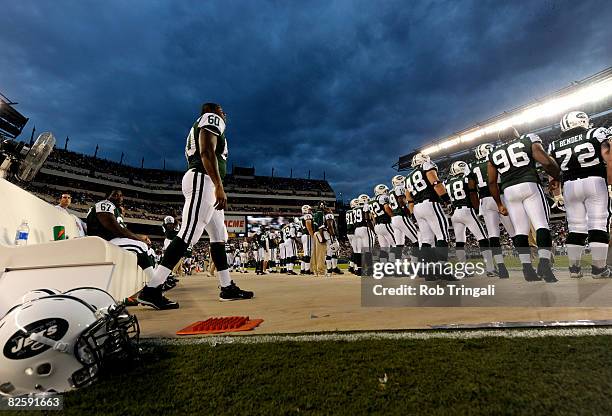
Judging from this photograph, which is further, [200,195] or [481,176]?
[481,176]

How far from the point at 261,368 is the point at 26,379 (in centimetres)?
110

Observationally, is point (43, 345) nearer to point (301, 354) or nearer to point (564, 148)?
point (301, 354)

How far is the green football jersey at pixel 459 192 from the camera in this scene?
22.3 ft

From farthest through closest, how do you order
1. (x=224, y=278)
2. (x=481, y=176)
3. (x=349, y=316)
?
1. (x=481, y=176)
2. (x=224, y=278)
3. (x=349, y=316)

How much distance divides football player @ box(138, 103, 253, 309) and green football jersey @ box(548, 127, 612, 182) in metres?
5.61

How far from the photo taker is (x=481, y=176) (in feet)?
20.9

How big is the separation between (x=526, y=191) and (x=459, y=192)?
2.08 metres

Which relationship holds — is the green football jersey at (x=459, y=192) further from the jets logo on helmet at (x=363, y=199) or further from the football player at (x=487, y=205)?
the jets logo on helmet at (x=363, y=199)

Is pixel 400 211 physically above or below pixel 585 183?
above

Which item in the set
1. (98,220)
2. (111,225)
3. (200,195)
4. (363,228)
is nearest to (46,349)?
(200,195)

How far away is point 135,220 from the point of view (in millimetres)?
41719

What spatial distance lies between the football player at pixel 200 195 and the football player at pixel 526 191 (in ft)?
14.9

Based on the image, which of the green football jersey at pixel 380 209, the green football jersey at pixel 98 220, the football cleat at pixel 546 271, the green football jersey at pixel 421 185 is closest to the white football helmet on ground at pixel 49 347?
the green football jersey at pixel 98 220

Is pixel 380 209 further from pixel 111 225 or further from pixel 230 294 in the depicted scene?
pixel 111 225
